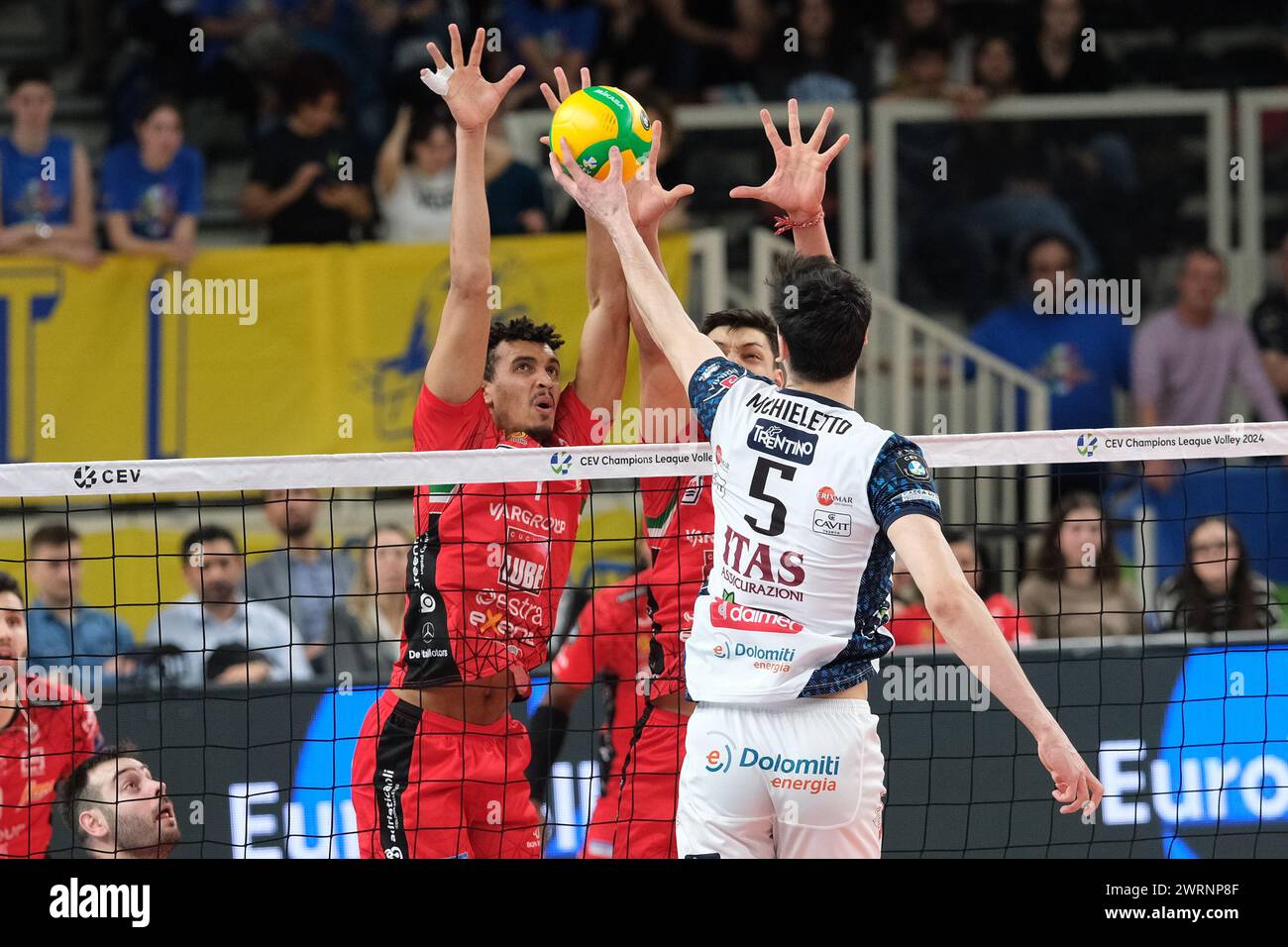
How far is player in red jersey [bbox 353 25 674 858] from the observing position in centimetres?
638

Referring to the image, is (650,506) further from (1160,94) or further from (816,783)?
(1160,94)

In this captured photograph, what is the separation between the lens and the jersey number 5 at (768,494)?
4938mm

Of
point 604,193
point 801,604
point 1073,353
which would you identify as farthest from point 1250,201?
point 801,604

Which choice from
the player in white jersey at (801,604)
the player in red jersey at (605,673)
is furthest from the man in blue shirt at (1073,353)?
the player in white jersey at (801,604)

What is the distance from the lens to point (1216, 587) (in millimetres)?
8844

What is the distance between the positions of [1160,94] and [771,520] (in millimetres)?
8590

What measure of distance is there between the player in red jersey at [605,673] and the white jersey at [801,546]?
2453mm

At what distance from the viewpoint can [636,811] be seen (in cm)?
685

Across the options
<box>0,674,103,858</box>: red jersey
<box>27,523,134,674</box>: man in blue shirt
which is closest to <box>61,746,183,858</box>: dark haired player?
<box>0,674,103,858</box>: red jersey

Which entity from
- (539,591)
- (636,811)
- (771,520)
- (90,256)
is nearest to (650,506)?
(539,591)

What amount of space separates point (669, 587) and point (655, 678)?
14.0 inches

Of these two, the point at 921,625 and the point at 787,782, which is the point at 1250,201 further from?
the point at 787,782

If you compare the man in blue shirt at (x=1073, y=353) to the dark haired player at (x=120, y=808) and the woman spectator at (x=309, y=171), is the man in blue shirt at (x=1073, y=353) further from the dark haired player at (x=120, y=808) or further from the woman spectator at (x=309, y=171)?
the dark haired player at (x=120, y=808)

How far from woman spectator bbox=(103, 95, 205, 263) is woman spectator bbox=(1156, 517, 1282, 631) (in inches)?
243
